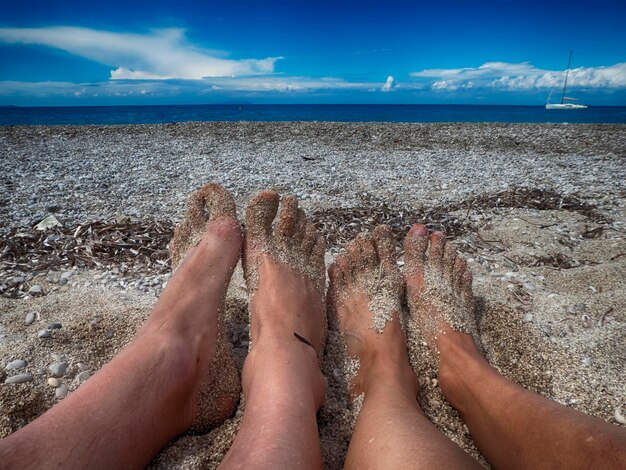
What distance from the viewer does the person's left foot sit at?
5.02 feet

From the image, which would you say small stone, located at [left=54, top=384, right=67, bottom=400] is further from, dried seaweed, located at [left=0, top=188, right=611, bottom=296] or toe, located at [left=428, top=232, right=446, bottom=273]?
toe, located at [left=428, top=232, right=446, bottom=273]

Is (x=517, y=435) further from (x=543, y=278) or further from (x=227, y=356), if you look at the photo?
(x=543, y=278)

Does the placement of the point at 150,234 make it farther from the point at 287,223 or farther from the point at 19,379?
the point at 19,379

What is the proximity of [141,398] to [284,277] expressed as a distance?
3.10 feet

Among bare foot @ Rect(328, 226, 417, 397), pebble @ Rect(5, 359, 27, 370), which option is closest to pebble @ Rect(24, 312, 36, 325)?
pebble @ Rect(5, 359, 27, 370)

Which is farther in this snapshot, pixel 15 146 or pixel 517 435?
pixel 15 146

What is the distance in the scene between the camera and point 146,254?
293cm

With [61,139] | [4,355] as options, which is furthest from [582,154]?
[61,139]

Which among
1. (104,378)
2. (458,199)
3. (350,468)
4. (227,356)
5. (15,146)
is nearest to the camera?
(350,468)

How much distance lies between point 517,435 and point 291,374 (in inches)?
28.6

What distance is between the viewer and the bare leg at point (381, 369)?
42.8 inches

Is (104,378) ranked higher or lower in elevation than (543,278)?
higher

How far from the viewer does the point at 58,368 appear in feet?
5.43

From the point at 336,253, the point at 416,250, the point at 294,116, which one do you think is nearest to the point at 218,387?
the point at 416,250
